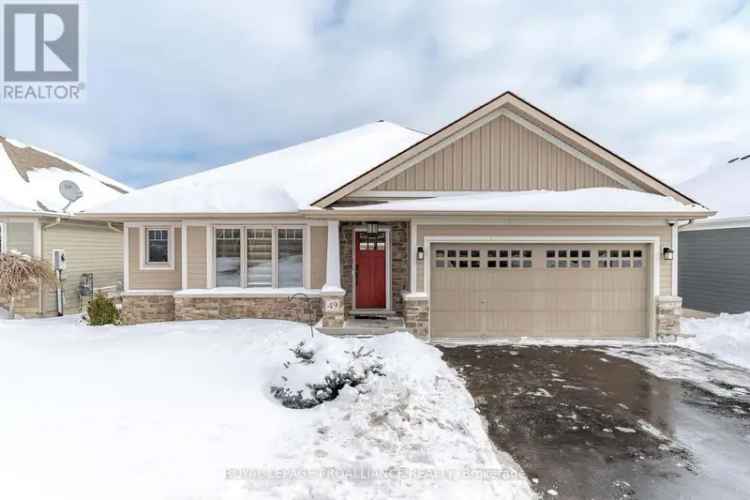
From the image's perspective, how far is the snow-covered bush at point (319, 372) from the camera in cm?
462

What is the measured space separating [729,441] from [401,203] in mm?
6131

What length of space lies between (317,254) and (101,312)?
521 centimetres

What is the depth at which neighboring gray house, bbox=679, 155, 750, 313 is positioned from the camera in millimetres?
10516

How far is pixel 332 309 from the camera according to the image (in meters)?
8.11

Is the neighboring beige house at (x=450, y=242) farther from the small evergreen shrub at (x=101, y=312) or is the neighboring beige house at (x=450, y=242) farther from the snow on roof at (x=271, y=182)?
the small evergreen shrub at (x=101, y=312)

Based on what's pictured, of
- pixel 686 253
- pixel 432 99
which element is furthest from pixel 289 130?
pixel 686 253

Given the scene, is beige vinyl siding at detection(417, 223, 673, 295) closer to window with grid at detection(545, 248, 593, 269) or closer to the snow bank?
window with grid at detection(545, 248, 593, 269)

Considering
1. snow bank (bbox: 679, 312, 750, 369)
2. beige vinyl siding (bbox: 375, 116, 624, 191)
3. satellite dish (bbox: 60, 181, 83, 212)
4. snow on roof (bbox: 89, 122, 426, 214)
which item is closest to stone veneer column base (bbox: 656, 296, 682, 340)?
snow bank (bbox: 679, 312, 750, 369)

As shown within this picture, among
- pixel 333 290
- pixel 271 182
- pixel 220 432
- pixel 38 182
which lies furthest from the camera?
pixel 38 182

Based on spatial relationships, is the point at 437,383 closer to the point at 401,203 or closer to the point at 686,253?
the point at 401,203

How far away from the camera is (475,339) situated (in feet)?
26.2

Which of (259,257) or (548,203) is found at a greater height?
(548,203)

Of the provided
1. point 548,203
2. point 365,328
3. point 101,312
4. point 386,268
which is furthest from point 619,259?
point 101,312

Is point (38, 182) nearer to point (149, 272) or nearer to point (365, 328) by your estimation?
point (149, 272)
